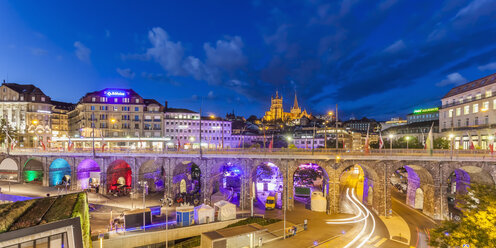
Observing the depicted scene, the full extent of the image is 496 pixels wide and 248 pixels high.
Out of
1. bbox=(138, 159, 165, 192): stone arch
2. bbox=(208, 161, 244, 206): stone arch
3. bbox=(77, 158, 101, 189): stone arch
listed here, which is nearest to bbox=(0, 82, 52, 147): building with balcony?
bbox=(77, 158, 101, 189): stone arch

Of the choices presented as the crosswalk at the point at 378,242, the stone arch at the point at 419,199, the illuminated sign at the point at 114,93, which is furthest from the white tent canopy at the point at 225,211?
the illuminated sign at the point at 114,93

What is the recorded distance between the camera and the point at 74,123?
103625 mm

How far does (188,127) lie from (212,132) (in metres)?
14.0

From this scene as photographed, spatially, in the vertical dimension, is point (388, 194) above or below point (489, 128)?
below

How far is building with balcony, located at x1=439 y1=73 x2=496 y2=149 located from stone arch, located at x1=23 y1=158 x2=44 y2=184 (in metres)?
97.1

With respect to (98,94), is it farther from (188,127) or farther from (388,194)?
(388,194)

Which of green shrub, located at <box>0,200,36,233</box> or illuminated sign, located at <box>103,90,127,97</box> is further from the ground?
illuminated sign, located at <box>103,90,127,97</box>

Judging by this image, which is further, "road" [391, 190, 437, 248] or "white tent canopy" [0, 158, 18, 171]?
"white tent canopy" [0, 158, 18, 171]

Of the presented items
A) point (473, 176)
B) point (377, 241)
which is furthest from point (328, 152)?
point (473, 176)

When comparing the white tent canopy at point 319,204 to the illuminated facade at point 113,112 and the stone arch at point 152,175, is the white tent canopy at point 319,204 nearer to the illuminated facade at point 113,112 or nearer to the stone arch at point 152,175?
the stone arch at point 152,175

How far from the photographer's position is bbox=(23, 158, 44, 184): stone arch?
2381 inches

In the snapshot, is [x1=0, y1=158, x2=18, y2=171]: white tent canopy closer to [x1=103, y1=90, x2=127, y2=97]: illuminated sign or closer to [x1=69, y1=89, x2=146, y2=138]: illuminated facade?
[x1=69, y1=89, x2=146, y2=138]: illuminated facade

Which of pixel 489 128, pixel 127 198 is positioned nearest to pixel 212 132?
pixel 127 198

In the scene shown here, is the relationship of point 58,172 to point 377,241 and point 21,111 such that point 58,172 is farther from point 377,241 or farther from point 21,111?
point 377,241
